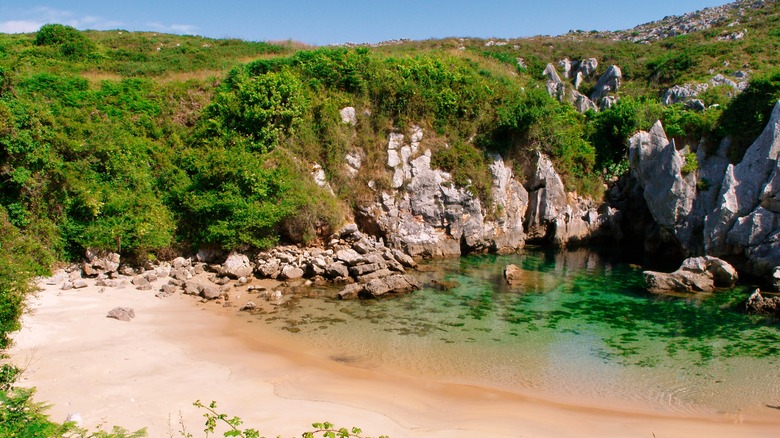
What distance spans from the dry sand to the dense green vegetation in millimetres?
1913

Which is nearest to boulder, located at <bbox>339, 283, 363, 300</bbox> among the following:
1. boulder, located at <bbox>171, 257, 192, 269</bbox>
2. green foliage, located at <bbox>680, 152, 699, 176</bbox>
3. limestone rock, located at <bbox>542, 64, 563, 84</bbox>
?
boulder, located at <bbox>171, 257, 192, 269</bbox>

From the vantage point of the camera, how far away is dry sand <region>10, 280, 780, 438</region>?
9.04 m

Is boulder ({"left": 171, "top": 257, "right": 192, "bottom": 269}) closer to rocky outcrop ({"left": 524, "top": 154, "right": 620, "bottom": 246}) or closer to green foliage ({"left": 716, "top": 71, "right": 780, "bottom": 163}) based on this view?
rocky outcrop ({"left": 524, "top": 154, "right": 620, "bottom": 246})

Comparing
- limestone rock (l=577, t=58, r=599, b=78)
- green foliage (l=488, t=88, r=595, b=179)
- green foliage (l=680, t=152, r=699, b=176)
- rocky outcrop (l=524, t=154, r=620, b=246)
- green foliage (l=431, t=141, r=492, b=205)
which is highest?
limestone rock (l=577, t=58, r=599, b=78)

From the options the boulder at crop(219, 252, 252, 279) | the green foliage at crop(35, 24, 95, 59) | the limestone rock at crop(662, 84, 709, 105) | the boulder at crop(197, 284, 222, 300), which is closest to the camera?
the boulder at crop(197, 284, 222, 300)

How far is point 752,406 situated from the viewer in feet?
34.4

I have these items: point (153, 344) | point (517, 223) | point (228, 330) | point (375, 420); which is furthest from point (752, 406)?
point (517, 223)

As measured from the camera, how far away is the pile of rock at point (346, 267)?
18672 millimetres

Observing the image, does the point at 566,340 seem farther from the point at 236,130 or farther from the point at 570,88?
the point at 570,88

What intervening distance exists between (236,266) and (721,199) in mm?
21825

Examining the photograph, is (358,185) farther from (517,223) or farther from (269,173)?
(517,223)

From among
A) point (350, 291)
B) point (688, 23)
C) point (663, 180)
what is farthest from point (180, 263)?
point (688, 23)

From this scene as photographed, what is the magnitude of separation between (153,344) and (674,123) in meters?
29.4

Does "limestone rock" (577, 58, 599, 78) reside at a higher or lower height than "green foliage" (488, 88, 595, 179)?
higher
